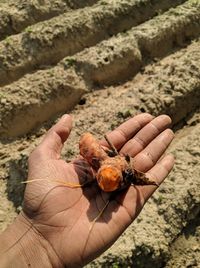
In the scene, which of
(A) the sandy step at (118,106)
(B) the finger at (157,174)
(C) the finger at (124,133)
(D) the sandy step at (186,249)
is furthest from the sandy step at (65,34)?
(D) the sandy step at (186,249)

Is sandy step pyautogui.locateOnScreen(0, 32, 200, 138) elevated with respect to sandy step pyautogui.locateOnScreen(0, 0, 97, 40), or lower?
lower

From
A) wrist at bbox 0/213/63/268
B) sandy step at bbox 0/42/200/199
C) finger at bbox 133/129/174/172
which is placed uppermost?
finger at bbox 133/129/174/172

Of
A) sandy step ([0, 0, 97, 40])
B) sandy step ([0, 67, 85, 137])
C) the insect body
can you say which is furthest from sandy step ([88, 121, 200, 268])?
sandy step ([0, 0, 97, 40])

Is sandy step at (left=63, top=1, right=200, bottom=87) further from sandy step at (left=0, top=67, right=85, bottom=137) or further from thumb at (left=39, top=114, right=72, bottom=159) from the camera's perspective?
thumb at (left=39, top=114, right=72, bottom=159)

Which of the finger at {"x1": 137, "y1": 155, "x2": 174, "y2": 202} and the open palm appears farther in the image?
the finger at {"x1": 137, "y1": 155, "x2": 174, "y2": 202}

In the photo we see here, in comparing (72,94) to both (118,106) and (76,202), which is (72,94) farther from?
(76,202)

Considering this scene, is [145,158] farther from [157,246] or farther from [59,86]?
[59,86]
